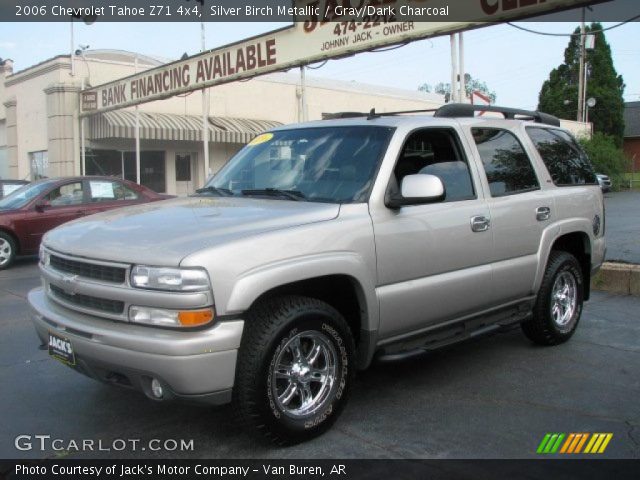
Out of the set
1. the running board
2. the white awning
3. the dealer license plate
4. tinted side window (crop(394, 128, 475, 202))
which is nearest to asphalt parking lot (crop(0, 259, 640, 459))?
the running board

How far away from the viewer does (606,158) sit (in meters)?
33.7

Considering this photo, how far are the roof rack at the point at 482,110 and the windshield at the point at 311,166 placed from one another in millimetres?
816

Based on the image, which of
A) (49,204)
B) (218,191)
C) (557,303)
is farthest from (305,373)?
Answer: (49,204)

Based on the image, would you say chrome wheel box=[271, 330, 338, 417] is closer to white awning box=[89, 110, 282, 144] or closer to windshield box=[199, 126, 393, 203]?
windshield box=[199, 126, 393, 203]

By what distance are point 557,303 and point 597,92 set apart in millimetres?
47919

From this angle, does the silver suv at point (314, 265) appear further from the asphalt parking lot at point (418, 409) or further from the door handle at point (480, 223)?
the asphalt parking lot at point (418, 409)

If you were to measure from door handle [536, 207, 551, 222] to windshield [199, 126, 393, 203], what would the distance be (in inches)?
63.2

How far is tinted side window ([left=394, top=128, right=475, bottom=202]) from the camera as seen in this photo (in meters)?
4.42

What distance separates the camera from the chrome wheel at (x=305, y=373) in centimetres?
359

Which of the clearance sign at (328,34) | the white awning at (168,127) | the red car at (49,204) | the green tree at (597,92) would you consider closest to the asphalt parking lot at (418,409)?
the clearance sign at (328,34)

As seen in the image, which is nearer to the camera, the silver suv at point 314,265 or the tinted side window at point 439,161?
the silver suv at point 314,265

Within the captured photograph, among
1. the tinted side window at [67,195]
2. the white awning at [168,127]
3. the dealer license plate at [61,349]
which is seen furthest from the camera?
the white awning at [168,127]

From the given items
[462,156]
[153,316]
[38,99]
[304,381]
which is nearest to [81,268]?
[153,316]

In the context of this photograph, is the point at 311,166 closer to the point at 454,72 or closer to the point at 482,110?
the point at 482,110
